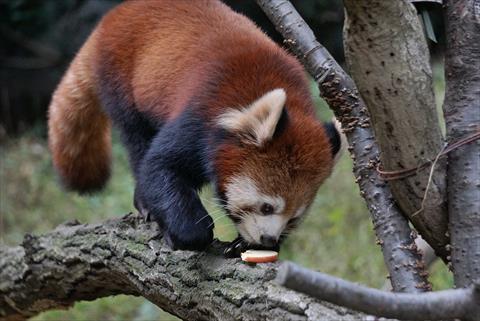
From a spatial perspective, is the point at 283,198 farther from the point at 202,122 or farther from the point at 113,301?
the point at 113,301

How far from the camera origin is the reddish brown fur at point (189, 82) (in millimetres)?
2465

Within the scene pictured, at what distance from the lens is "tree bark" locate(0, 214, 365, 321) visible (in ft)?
6.33

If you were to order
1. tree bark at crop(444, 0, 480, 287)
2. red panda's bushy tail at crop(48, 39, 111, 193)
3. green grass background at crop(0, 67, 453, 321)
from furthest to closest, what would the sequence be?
green grass background at crop(0, 67, 453, 321)
red panda's bushy tail at crop(48, 39, 111, 193)
tree bark at crop(444, 0, 480, 287)

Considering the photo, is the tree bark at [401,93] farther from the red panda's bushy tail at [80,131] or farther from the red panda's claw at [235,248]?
the red panda's bushy tail at [80,131]

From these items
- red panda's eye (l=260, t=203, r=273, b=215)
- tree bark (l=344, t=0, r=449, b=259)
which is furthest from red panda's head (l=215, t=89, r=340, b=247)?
tree bark (l=344, t=0, r=449, b=259)

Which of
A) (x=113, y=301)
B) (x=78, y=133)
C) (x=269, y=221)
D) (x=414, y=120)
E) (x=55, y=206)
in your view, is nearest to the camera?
(x=414, y=120)

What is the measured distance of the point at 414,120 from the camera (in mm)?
1862

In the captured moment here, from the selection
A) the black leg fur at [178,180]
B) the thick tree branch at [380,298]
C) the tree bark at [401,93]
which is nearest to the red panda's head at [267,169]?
the black leg fur at [178,180]

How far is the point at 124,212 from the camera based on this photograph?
5168mm

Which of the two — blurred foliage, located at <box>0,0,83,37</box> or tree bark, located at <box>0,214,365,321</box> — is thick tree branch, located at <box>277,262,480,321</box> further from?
blurred foliage, located at <box>0,0,83,37</box>

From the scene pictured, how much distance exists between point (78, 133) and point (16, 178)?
2705 millimetres

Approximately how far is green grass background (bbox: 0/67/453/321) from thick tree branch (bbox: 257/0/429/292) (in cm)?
159

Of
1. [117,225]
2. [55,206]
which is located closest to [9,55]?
[55,206]

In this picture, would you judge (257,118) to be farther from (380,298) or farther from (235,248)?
(380,298)
